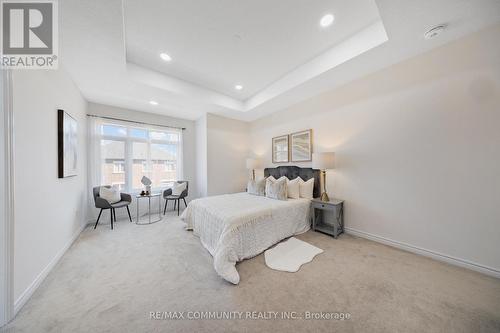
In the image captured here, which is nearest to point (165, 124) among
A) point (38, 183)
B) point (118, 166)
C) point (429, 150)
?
point (118, 166)

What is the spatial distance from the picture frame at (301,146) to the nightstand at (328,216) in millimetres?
1040

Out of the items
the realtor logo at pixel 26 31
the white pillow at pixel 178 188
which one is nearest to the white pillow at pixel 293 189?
the white pillow at pixel 178 188

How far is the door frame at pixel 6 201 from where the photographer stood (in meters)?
1.24

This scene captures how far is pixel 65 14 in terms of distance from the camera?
1.47 m

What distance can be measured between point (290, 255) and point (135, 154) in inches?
166

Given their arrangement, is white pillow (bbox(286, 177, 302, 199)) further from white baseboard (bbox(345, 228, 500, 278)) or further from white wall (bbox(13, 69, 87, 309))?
white wall (bbox(13, 69, 87, 309))

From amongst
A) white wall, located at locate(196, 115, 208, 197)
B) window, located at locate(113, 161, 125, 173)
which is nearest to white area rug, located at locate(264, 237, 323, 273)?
white wall, located at locate(196, 115, 208, 197)

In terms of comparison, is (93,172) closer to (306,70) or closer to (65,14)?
(65,14)

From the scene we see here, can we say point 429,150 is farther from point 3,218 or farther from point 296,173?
point 3,218

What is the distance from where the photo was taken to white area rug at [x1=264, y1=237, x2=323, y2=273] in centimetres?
191

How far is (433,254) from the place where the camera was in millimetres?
2035

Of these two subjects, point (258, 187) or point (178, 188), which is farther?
point (178, 188)

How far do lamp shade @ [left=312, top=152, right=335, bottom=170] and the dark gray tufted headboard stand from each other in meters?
0.46

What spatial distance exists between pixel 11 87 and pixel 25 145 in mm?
522
